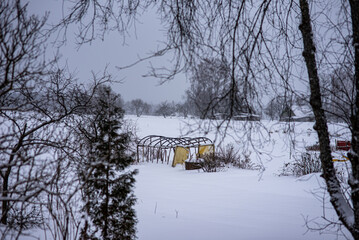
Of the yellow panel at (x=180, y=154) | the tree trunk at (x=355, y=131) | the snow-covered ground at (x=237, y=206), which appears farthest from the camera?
the yellow panel at (x=180, y=154)

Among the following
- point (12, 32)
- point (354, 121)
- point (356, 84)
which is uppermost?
point (12, 32)

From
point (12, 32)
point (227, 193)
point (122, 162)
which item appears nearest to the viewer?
point (12, 32)

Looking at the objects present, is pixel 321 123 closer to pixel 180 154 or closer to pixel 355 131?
pixel 355 131

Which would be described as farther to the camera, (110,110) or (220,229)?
(220,229)

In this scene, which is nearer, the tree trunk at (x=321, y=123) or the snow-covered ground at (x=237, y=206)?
the tree trunk at (x=321, y=123)

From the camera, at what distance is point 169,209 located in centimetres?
505

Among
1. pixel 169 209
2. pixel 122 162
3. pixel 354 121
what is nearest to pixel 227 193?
pixel 169 209

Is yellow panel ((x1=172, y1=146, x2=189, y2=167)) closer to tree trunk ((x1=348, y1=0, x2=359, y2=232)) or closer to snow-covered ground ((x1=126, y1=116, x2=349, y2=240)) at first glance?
snow-covered ground ((x1=126, y1=116, x2=349, y2=240))

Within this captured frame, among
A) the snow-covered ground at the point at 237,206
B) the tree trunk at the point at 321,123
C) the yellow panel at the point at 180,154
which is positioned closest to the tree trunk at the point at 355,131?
the tree trunk at the point at 321,123

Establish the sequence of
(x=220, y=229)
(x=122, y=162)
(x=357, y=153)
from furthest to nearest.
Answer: (x=220, y=229), (x=122, y=162), (x=357, y=153)

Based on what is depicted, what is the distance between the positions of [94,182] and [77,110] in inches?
77.8

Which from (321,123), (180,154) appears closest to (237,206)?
(321,123)

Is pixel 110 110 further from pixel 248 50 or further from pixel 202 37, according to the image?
pixel 248 50

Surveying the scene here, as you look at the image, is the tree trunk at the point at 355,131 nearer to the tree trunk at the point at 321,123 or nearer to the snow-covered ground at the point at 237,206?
the tree trunk at the point at 321,123
